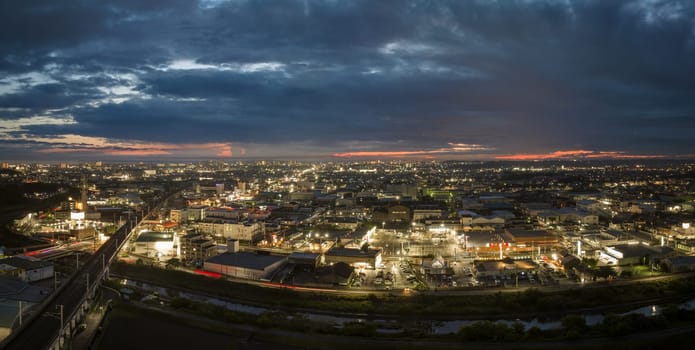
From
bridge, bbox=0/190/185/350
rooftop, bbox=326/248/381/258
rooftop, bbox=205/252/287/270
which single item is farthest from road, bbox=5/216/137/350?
rooftop, bbox=326/248/381/258

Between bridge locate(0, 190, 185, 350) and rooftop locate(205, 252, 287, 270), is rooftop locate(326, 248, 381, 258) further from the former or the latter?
bridge locate(0, 190, 185, 350)

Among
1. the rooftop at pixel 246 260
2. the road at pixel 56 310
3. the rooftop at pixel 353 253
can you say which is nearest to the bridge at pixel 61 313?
the road at pixel 56 310

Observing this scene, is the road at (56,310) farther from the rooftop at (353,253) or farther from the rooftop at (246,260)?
the rooftop at (353,253)

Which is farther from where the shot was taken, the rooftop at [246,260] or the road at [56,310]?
the rooftop at [246,260]

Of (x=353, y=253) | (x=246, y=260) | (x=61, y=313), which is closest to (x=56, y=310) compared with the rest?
A: (x=61, y=313)

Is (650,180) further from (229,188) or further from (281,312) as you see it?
(281,312)

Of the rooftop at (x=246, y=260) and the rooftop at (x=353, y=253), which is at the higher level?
the rooftop at (x=353, y=253)

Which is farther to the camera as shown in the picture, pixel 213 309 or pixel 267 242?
pixel 267 242

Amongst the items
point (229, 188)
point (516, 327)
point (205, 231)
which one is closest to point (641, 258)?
point (516, 327)
